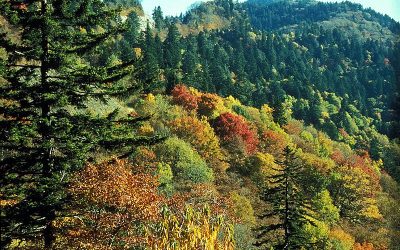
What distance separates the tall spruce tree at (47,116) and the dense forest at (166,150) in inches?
2.4

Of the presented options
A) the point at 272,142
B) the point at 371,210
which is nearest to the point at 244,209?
the point at 371,210

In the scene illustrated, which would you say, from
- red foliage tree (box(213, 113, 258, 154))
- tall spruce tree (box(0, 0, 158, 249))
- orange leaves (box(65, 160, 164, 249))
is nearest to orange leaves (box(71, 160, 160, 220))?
orange leaves (box(65, 160, 164, 249))

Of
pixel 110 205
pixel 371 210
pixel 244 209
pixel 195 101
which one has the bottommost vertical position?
pixel 371 210

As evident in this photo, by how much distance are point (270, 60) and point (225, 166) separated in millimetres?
128264

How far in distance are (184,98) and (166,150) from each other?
28554 millimetres

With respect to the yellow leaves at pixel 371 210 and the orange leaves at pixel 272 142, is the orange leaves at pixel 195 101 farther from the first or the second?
the yellow leaves at pixel 371 210

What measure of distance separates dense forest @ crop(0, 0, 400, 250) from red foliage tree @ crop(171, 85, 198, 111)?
0.29 metres

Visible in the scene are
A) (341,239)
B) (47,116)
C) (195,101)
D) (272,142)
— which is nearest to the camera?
(47,116)

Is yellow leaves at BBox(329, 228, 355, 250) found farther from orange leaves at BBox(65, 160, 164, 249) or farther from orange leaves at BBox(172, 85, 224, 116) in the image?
orange leaves at BBox(65, 160, 164, 249)

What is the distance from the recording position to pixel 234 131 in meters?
86.4

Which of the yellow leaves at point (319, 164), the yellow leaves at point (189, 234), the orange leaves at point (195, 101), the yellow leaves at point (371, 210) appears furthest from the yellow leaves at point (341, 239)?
the yellow leaves at point (189, 234)

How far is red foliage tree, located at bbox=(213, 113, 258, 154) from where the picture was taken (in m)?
84.9

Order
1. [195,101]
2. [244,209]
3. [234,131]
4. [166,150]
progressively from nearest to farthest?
[244,209] → [166,150] → [234,131] → [195,101]

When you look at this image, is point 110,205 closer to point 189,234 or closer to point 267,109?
point 189,234
